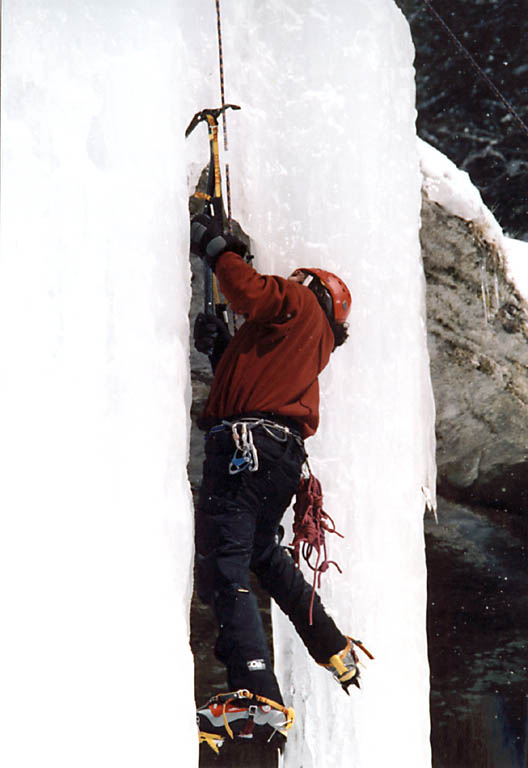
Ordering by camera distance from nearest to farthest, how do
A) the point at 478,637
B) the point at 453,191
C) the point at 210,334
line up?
Result: the point at 210,334
the point at 453,191
the point at 478,637

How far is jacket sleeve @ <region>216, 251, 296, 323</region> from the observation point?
2539 mm

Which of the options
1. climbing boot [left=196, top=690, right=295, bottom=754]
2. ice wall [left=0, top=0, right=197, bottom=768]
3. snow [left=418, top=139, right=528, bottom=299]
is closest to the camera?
ice wall [left=0, top=0, right=197, bottom=768]

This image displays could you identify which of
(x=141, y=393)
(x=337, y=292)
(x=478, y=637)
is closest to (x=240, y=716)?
(x=141, y=393)

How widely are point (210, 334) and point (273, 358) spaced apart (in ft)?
1.02

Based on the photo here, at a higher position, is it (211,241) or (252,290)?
(211,241)

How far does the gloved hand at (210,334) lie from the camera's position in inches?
115

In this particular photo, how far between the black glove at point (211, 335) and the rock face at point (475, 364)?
4.59 feet

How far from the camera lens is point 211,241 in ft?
8.54

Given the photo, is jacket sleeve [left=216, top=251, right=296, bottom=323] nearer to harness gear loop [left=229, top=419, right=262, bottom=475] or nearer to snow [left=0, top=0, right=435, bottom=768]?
snow [left=0, top=0, right=435, bottom=768]

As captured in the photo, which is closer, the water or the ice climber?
the ice climber

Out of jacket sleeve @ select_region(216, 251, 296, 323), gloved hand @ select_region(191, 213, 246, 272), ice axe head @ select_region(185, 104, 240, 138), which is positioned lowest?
jacket sleeve @ select_region(216, 251, 296, 323)

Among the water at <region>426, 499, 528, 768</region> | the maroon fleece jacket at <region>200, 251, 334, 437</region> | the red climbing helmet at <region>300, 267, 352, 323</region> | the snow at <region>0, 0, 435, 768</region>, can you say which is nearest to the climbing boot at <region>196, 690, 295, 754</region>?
the snow at <region>0, 0, 435, 768</region>

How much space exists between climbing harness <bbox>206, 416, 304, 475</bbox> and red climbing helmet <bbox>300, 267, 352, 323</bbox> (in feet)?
1.23

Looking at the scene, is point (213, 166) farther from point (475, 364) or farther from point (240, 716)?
point (475, 364)
